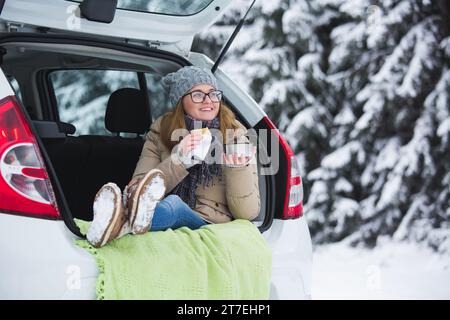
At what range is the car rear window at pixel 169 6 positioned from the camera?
2.89 metres

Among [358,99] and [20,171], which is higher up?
[20,171]

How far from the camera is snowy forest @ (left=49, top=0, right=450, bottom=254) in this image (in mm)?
7293

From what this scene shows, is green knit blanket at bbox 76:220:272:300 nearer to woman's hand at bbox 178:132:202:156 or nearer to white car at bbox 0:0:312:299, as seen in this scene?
white car at bbox 0:0:312:299

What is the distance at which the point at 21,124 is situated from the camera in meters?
2.02

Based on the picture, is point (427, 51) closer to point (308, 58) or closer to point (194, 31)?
point (308, 58)

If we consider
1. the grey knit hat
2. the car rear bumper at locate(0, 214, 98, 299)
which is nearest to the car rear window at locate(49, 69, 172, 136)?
the grey knit hat

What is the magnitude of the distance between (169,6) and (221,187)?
851mm

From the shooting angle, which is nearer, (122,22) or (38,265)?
(38,265)

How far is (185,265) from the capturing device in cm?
207

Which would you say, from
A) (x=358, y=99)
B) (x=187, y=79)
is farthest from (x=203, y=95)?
(x=358, y=99)

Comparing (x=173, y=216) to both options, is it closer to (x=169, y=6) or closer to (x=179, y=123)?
(x=179, y=123)

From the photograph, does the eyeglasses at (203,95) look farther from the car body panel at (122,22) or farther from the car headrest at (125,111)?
the car headrest at (125,111)

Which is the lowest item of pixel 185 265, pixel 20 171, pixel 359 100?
pixel 359 100
